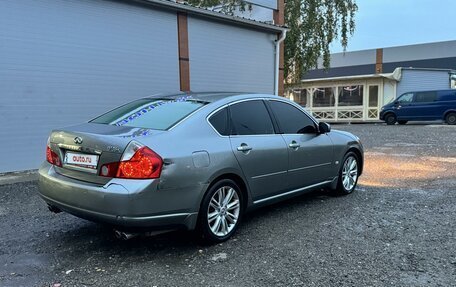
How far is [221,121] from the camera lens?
443cm

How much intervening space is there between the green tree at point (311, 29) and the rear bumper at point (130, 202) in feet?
54.4

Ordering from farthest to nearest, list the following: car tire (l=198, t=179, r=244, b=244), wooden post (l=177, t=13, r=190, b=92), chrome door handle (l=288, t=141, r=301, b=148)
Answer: wooden post (l=177, t=13, r=190, b=92), chrome door handle (l=288, t=141, r=301, b=148), car tire (l=198, t=179, r=244, b=244)

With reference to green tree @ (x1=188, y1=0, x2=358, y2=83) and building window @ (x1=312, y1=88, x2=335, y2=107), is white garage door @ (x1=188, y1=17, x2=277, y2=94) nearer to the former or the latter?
green tree @ (x1=188, y1=0, x2=358, y2=83)

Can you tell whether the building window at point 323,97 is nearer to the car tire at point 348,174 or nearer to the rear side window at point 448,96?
the rear side window at point 448,96

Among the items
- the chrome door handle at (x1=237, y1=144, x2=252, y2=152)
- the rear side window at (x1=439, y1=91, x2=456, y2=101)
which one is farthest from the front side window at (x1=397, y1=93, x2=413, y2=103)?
the chrome door handle at (x1=237, y1=144, x2=252, y2=152)

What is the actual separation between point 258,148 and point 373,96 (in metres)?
24.1

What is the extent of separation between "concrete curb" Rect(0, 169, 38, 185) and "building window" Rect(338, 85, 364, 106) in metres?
23.0

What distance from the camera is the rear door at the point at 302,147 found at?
17.0 ft

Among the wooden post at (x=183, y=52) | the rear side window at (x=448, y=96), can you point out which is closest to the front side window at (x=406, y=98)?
the rear side window at (x=448, y=96)

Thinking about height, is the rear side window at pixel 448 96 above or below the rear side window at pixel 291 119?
below

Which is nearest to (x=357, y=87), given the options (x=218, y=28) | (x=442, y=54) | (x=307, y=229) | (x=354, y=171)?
(x=442, y=54)

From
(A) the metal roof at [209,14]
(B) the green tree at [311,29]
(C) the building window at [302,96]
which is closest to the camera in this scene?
(A) the metal roof at [209,14]

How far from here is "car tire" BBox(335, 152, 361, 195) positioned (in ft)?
20.4

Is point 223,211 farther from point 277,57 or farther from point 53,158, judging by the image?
point 277,57
